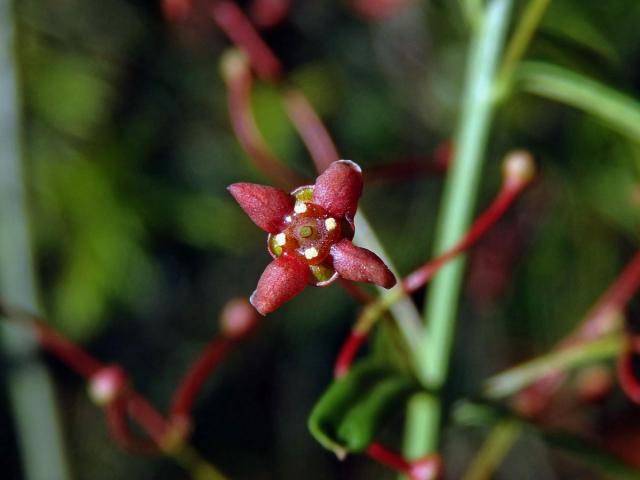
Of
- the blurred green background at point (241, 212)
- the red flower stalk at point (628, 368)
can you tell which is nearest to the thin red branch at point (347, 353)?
the red flower stalk at point (628, 368)

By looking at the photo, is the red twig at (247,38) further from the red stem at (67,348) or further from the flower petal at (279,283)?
the flower petal at (279,283)

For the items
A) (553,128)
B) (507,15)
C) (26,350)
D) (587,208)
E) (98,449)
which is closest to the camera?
(507,15)

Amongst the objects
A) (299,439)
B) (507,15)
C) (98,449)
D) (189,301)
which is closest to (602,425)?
(299,439)

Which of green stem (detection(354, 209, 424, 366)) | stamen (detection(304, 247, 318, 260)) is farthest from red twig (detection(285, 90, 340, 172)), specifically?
stamen (detection(304, 247, 318, 260))

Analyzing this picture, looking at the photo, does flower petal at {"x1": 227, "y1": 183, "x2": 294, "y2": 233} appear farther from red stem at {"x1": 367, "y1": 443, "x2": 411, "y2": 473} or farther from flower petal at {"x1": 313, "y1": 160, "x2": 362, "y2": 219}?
red stem at {"x1": 367, "y1": 443, "x2": 411, "y2": 473}

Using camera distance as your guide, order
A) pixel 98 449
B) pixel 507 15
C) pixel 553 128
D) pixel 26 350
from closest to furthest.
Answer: pixel 507 15 < pixel 26 350 < pixel 553 128 < pixel 98 449

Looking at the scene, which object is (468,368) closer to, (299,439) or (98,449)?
(299,439)

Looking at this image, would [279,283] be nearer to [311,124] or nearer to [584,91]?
[584,91]
